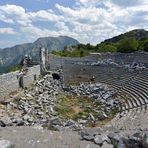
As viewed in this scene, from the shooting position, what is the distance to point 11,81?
27266mm

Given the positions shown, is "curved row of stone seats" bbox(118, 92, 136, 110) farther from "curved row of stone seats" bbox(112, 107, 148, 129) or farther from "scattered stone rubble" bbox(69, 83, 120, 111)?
"curved row of stone seats" bbox(112, 107, 148, 129)

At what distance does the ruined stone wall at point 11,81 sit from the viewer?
2566 centimetres

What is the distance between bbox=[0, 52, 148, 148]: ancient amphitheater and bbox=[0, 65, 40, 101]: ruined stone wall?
3.79 m

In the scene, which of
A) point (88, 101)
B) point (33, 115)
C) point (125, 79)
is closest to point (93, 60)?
point (125, 79)

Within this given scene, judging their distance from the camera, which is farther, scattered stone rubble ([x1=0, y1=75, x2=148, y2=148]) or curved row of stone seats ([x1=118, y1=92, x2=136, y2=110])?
curved row of stone seats ([x1=118, y1=92, x2=136, y2=110])

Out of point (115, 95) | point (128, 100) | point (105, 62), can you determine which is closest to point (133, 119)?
point (128, 100)

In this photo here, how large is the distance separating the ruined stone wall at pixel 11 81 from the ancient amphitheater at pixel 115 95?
3.79 metres

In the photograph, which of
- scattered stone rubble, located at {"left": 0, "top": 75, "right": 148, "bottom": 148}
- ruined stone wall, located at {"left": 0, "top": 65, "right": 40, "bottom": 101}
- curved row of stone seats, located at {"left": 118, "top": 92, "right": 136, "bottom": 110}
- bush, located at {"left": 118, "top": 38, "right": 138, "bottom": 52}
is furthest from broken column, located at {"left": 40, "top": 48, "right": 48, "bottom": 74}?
bush, located at {"left": 118, "top": 38, "right": 138, "bottom": 52}

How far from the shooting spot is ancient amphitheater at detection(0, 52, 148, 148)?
37.4 feet

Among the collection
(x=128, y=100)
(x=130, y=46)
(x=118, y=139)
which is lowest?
(x=128, y=100)

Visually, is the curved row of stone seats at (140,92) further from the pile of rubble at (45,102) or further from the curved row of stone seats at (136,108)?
the pile of rubble at (45,102)

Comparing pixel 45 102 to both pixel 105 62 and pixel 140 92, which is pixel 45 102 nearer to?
pixel 140 92

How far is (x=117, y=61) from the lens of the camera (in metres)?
37.3

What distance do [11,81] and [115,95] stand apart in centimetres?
801
